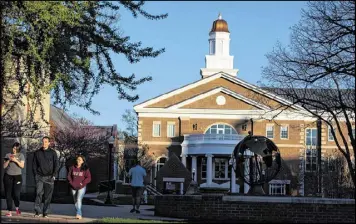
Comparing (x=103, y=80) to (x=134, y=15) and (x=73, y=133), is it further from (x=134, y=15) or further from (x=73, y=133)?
(x=73, y=133)

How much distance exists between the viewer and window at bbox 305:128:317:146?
6662cm

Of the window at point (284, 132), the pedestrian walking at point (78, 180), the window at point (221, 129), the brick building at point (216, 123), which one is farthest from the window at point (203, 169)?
the pedestrian walking at point (78, 180)

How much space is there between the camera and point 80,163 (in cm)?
1703

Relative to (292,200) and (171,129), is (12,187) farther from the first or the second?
(171,129)

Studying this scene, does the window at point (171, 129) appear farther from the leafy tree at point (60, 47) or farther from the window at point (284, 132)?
the leafy tree at point (60, 47)

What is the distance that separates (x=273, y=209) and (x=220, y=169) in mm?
45662

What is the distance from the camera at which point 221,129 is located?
214ft

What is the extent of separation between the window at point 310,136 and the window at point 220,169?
924 centimetres

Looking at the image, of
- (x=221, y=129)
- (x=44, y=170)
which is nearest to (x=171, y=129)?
(x=221, y=129)

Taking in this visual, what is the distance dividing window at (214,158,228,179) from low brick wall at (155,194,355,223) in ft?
148

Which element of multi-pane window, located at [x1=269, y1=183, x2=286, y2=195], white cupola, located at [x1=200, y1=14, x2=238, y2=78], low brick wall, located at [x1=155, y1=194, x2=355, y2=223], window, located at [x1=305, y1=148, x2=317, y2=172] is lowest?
multi-pane window, located at [x1=269, y1=183, x2=286, y2=195]

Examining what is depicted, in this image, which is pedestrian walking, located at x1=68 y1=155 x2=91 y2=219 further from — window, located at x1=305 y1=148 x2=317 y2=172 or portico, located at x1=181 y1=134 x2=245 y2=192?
window, located at x1=305 y1=148 x2=317 y2=172

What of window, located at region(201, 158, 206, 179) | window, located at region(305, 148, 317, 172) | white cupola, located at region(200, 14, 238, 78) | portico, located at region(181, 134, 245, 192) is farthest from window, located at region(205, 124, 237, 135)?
white cupola, located at region(200, 14, 238, 78)

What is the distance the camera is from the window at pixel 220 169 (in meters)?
63.6
